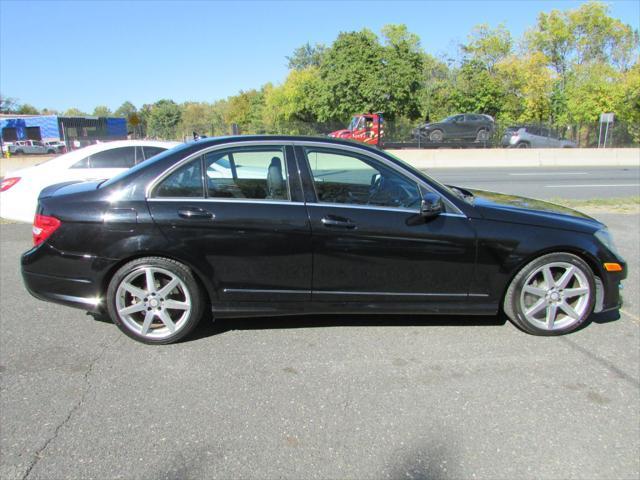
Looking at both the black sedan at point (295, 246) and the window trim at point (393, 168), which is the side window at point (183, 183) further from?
the window trim at point (393, 168)

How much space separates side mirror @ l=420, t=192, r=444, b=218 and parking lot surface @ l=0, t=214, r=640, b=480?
102cm

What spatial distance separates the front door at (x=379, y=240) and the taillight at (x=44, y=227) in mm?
1946

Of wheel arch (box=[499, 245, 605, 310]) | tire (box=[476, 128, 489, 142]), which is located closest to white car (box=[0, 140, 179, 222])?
wheel arch (box=[499, 245, 605, 310])

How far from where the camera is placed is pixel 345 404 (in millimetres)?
2926

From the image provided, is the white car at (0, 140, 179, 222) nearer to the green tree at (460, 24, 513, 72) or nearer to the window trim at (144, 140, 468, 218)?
the window trim at (144, 140, 468, 218)

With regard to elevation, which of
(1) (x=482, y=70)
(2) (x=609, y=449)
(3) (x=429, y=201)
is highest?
(1) (x=482, y=70)

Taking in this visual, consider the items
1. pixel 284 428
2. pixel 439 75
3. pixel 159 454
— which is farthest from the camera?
pixel 439 75

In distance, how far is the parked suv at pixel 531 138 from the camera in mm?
28547

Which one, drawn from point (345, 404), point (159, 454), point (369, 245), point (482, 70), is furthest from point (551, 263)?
point (482, 70)

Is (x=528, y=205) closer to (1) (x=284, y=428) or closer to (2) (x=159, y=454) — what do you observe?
(1) (x=284, y=428)

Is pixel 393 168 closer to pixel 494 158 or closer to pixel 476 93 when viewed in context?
pixel 494 158

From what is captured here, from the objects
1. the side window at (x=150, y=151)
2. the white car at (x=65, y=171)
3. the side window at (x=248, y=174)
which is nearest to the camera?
the side window at (x=248, y=174)

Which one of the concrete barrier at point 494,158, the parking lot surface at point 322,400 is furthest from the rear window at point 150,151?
the concrete barrier at point 494,158

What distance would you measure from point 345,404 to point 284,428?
43 centimetres
